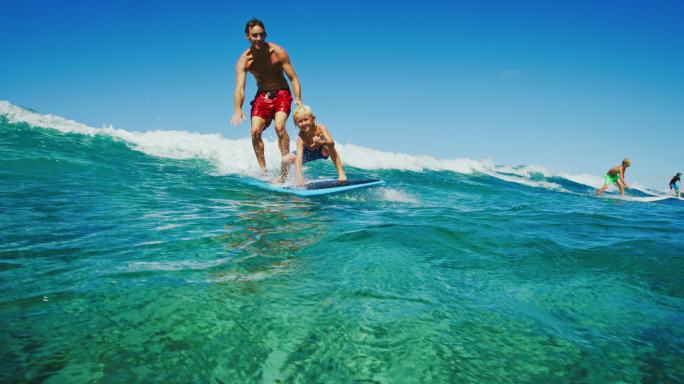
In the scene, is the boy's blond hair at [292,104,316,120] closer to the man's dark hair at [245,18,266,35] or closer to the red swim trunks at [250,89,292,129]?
the red swim trunks at [250,89,292,129]

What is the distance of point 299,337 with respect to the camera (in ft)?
5.76

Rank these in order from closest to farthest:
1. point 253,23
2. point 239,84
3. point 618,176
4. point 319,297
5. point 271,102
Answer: point 319,297 < point 253,23 < point 239,84 < point 271,102 < point 618,176

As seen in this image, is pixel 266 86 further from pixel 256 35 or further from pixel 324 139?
pixel 324 139

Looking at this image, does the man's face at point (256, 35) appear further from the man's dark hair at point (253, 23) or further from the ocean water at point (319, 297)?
the ocean water at point (319, 297)

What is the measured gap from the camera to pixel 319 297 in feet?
7.09

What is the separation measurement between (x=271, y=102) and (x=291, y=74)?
65cm

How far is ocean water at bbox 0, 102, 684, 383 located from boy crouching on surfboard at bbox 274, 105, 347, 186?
2.07m

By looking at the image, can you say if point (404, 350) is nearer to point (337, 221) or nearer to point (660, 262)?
point (337, 221)

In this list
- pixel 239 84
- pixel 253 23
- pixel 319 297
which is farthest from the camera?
pixel 239 84

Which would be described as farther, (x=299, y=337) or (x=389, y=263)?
(x=389, y=263)

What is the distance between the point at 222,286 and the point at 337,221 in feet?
7.18

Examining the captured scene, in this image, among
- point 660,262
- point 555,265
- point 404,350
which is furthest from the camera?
point 660,262

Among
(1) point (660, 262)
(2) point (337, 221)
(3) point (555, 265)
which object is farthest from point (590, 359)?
(2) point (337, 221)

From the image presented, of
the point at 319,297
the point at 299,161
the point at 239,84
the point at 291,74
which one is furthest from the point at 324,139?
the point at 319,297
